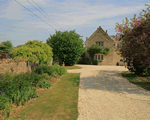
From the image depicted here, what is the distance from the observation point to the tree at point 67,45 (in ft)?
93.7

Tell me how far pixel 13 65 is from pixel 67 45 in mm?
18824

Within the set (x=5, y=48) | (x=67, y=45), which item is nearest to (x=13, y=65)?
(x=67, y=45)

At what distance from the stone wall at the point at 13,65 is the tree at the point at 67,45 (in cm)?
1662

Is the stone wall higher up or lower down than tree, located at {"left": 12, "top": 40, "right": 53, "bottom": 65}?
lower down

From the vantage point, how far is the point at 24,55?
11.9 meters

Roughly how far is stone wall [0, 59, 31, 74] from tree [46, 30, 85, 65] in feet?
54.5

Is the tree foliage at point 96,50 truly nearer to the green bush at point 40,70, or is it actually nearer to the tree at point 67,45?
the tree at point 67,45

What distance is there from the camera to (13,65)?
1016 cm

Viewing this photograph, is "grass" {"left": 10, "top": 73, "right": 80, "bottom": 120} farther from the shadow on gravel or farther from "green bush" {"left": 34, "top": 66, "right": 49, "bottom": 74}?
"green bush" {"left": 34, "top": 66, "right": 49, "bottom": 74}

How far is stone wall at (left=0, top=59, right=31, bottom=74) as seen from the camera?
30.3 feet

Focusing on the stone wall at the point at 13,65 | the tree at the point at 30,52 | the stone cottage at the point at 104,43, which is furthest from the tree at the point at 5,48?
the stone cottage at the point at 104,43

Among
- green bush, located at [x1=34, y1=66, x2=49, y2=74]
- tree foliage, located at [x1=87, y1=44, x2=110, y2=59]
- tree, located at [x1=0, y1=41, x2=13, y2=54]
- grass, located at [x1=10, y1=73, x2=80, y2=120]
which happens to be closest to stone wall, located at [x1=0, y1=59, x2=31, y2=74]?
green bush, located at [x1=34, y1=66, x2=49, y2=74]

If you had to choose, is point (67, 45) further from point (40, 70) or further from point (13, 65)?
point (13, 65)

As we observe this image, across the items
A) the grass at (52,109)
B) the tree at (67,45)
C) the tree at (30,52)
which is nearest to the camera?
the grass at (52,109)
